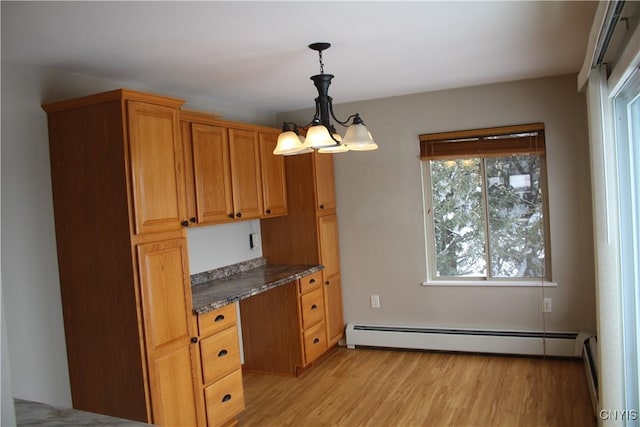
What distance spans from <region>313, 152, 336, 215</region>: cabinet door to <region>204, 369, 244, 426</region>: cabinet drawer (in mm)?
1707

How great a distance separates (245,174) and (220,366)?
4.74 feet

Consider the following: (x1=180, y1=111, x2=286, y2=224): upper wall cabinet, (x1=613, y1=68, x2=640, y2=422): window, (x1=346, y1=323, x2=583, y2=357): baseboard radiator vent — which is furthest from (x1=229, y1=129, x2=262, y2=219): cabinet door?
(x1=613, y1=68, x2=640, y2=422): window

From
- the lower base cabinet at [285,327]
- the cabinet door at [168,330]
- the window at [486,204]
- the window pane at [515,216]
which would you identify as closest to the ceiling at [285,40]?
the window at [486,204]

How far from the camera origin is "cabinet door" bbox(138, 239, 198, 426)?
8.90 ft

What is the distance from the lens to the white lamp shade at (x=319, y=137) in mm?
2586

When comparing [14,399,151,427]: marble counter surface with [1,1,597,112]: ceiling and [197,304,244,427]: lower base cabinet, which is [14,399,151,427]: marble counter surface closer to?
[197,304,244,427]: lower base cabinet

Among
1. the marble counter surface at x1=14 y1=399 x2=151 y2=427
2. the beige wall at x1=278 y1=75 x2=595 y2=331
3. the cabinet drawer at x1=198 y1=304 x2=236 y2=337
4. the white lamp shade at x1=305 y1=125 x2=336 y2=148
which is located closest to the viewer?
the marble counter surface at x1=14 y1=399 x2=151 y2=427

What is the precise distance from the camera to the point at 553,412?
3.23 meters

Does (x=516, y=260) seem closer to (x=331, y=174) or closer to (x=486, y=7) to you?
(x=331, y=174)

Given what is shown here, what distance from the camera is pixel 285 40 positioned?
2672mm

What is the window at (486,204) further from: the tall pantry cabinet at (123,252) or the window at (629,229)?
the tall pantry cabinet at (123,252)

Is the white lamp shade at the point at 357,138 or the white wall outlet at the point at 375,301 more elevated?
the white lamp shade at the point at 357,138

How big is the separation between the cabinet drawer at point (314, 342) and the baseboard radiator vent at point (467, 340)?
41cm

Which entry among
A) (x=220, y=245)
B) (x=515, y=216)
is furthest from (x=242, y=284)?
(x=515, y=216)
